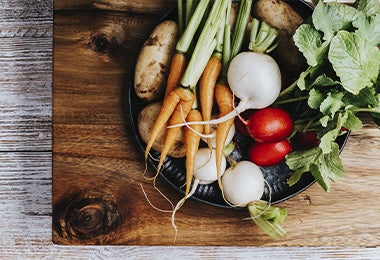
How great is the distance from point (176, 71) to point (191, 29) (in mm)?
81

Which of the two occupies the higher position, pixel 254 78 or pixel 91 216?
pixel 254 78

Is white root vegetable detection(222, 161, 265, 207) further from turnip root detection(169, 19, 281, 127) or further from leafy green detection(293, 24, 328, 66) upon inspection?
leafy green detection(293, 24, 328, 66)

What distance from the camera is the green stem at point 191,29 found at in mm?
1022

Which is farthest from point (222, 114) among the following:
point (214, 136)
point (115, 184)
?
point (115, 184)

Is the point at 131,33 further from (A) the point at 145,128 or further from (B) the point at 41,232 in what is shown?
(B) the point at 41,232

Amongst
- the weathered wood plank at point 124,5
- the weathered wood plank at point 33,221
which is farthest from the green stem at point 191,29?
the weathered wood plank at point 33,221

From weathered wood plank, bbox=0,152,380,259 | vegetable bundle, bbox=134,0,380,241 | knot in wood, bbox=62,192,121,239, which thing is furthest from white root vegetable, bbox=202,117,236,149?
weathered wood plank, bbox=0,152,380,259

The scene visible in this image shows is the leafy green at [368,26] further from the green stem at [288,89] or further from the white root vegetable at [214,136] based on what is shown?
the white root vegetable at [214,136]

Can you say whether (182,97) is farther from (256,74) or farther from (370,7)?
(370,7)

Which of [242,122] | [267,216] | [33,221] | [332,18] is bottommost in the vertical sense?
[33,221]

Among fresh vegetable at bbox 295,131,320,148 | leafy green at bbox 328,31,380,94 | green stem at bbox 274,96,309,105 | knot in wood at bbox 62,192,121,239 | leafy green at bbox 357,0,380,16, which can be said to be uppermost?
leafy green at bbox 357,0,380,16

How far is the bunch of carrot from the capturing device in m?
1.02

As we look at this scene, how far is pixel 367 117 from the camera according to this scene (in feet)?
3.66

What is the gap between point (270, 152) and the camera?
1053mm
